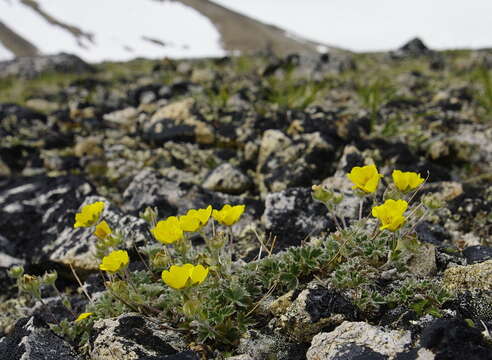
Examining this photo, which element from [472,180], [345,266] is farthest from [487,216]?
[345,266]

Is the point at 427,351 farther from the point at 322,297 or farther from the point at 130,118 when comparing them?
the point at 130,118

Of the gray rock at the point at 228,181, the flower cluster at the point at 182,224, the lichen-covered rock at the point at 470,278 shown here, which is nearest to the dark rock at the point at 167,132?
the gray rock at the point at 228,181

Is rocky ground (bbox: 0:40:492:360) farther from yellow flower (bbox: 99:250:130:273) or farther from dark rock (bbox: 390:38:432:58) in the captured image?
dark rock (bbox: 390:38:432:58)

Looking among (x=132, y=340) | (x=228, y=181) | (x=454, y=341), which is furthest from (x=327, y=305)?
(x=228, y=181)

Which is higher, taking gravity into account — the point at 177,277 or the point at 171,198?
the point at 177,277

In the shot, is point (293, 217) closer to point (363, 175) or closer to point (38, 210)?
point (363, 175)

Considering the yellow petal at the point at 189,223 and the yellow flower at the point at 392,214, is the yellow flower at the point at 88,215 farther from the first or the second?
the yellow flower at the point at 392,214
